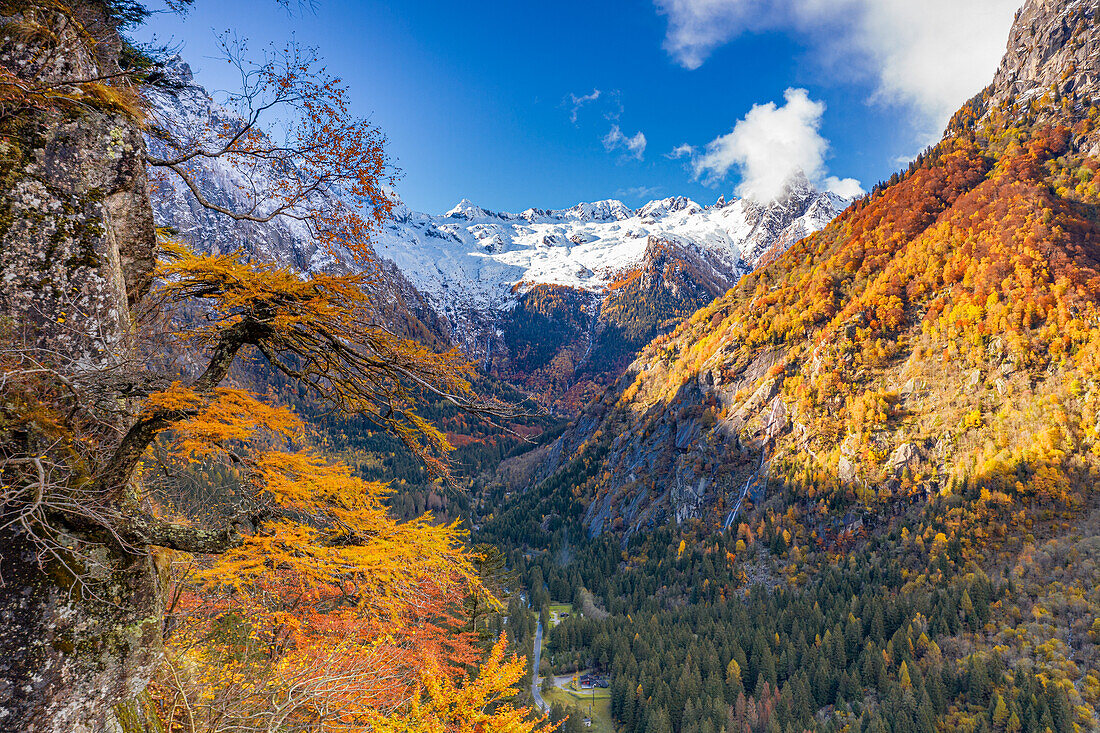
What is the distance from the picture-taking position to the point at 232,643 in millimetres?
18016

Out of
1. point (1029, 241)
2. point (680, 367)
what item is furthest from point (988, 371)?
point (680, 367)

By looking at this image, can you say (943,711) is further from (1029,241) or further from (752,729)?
(1029,241)

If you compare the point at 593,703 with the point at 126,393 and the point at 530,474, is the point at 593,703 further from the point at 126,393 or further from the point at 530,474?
the point at 530,474

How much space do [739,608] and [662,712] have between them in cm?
3647

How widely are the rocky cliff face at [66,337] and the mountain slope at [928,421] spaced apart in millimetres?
77412

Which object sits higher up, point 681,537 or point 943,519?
point 943,519

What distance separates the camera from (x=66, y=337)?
4996 millimetres

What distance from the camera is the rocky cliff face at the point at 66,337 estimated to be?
4.37 m

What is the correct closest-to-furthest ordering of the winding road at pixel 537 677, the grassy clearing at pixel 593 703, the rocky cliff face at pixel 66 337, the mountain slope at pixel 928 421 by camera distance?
the rocky cliff face at pixel 66 337 → the grassy clearing at pixel 593 703 → the winding road at pixel 537 677 → the mountain slope at pixel 928 421

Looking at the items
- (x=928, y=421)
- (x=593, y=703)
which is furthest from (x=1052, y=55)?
(x=593, y=703)

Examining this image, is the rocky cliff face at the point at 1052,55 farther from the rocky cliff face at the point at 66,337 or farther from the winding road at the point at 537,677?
the rocky cliff face at the point at 66,337

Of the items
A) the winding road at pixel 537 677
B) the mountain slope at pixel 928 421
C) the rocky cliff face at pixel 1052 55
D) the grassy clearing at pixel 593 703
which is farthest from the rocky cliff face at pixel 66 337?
the rocky cliff face at pixel 1052 55

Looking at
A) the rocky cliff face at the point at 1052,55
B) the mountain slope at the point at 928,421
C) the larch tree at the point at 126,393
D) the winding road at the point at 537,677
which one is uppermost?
the rocky cliff face at the point at 1052,55

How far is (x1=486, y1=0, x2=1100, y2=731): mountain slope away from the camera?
70375 millimetres
